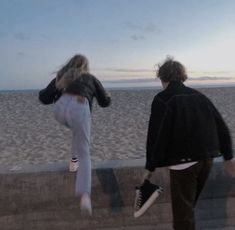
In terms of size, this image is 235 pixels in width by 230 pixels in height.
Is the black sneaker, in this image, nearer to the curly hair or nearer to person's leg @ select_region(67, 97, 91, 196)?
person's leg @ select_region(67, 97, 91, 196)

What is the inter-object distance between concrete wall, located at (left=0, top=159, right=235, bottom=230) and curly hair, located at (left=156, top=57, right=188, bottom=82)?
3.89ft

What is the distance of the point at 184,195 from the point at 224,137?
57cm

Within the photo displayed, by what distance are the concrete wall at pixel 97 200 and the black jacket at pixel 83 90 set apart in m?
0.66

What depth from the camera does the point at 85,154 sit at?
455 centimetres

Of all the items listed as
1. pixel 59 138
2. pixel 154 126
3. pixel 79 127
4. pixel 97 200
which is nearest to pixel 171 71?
pixel 154 126

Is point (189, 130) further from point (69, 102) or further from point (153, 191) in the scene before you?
point (69, 102)

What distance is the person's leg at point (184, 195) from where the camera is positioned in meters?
4.06

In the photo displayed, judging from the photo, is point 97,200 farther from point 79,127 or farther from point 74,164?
point 79,127

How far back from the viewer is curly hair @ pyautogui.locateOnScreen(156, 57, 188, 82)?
4.11 meters

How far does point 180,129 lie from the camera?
158 inches

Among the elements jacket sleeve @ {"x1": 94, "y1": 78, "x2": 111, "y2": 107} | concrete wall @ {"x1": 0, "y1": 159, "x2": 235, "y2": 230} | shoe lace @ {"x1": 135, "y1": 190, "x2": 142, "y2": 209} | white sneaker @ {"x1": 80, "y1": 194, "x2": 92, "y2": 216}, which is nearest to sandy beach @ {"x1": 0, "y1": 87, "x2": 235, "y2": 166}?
concrete wall @ {"x1": 0, "y1": 159, "x2": 235, "y2": 230}

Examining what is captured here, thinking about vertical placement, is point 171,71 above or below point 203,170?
above

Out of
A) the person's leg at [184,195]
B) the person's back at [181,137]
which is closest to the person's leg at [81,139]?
the person's back at [181,137]

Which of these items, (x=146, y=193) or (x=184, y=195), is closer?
(x=184, y=195)
